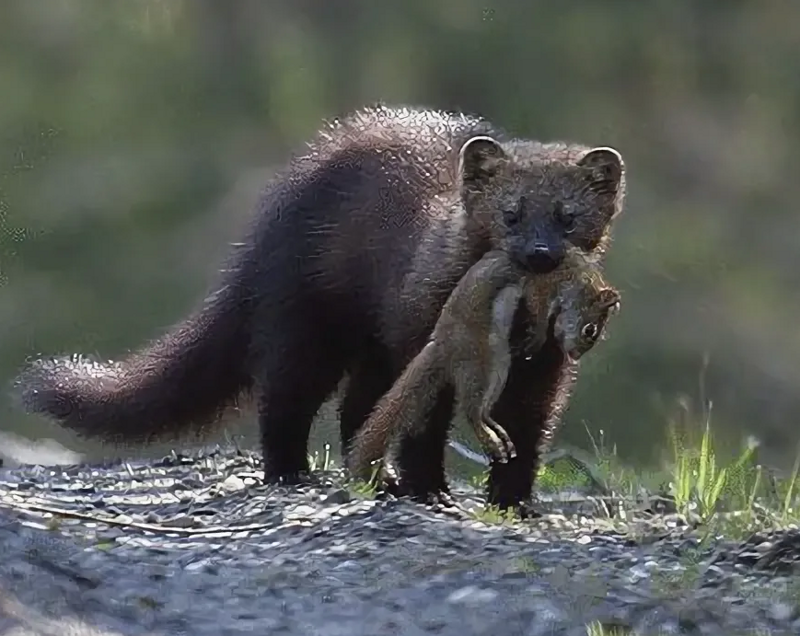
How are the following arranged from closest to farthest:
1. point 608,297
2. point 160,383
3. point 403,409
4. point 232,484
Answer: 1. point 608,297
2. point 403,409
3. point 232,484
4. point 160,383

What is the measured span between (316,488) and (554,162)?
1404 mm

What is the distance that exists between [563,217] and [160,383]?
6.61 ft

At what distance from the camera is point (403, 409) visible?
17.0 ft

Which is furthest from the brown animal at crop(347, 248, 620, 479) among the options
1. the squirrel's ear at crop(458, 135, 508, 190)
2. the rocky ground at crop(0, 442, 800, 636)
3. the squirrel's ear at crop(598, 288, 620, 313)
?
the rocky ground at crop(0, 442, 800, 636)

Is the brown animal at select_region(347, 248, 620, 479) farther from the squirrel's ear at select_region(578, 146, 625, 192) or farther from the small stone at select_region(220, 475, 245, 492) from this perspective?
the small stone at select_region(220, 475, 245, 492)

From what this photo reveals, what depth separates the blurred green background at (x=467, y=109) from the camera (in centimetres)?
800

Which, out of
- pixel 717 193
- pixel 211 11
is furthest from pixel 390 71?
pixel 717 193

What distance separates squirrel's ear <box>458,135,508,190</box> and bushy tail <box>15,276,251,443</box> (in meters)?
1.34

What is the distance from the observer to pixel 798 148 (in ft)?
27.0

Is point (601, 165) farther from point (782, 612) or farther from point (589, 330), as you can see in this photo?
point (782, 612)

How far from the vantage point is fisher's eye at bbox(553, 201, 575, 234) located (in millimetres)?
4754

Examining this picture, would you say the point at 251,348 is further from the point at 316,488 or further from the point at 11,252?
the point at 11,252

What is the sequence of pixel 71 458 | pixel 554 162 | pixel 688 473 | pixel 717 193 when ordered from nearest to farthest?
pixel 554 162 → pixel 688 473 → pixel 71 458 → pixel 717 193

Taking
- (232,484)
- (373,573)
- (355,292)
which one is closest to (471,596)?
(373,573)
